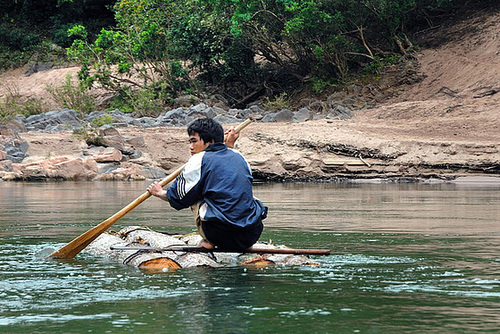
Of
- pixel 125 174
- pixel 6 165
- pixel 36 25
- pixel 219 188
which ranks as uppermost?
pixel 36 25

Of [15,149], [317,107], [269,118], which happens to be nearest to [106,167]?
[15,149]

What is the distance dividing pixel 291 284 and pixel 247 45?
24661 mm

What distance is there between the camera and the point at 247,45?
29797 millimetres

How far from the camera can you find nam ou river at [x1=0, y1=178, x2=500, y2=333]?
4469 mm

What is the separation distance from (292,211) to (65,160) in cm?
1038

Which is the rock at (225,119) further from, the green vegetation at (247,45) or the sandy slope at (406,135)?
the green vegetation at (247,45)

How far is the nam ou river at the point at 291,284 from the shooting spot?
176 inches

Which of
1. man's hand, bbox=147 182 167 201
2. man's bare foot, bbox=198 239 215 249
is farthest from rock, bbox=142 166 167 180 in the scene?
man's bare foot, bbox=198 239 215 249

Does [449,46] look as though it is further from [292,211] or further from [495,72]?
[292,211]

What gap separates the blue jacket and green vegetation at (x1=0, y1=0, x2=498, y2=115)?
20.5m

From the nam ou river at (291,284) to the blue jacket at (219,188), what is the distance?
448mm

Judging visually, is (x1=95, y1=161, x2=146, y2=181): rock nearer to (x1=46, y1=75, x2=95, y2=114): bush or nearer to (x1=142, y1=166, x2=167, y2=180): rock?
(x1=142, y1=166, x2=167, y2=180): rock

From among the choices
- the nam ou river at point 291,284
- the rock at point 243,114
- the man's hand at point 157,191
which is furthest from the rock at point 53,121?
the man's hand at point 157,191

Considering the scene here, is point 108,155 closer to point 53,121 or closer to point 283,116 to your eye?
point 53,121
